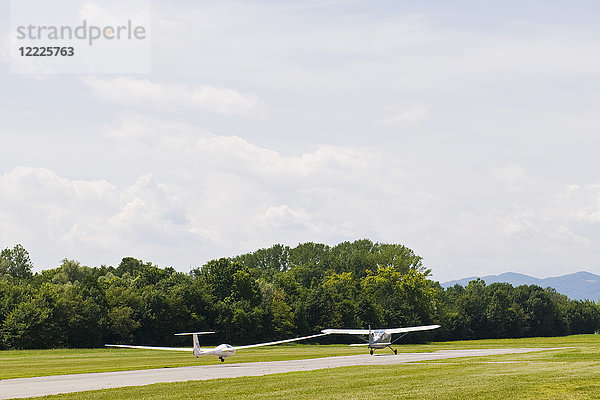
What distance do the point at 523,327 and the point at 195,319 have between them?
8005 cm

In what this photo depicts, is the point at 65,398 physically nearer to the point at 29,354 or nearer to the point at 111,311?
the point at 29,354

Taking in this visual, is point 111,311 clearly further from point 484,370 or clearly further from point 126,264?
point 484,370

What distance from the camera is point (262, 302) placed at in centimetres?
11456

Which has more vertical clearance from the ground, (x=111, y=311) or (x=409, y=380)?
(x=111, y=311)

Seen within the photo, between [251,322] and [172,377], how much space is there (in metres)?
69.6

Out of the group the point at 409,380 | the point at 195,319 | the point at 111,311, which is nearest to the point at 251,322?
the point at 195,319

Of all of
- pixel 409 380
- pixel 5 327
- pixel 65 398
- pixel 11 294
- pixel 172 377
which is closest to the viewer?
pixel 65 398

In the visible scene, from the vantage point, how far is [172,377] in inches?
1475

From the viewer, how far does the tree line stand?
9031 centimetres

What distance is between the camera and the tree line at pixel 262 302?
9031 centimetres

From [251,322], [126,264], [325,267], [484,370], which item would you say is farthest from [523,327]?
[484,370]

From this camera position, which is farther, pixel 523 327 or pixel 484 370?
pixel 523 327

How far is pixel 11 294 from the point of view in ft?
297

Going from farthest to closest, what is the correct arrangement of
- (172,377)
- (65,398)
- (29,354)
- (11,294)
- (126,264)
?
(126,264) → (11,294) → (29,354) → (172,377) → (65,398)
